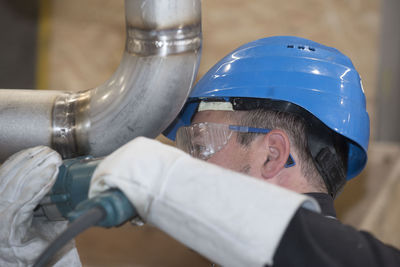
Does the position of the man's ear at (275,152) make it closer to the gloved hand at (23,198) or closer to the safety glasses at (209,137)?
the safety glasses at (209,137)

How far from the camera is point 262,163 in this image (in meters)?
1.26

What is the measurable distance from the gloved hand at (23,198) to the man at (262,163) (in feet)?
0.59

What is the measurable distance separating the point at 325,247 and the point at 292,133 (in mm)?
485

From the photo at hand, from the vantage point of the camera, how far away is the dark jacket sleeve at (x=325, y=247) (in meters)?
0.81

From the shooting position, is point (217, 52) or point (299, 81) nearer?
point (299, 81)

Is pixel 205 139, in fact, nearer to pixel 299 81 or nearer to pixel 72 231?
pixel 299 81

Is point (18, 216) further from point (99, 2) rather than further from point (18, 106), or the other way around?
point (99, 2)

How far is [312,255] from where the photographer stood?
0.81 metres

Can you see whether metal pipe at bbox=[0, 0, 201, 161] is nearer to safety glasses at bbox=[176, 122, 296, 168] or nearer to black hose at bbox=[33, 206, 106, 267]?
safety glasses at bbox=[176, 122, 296, 168]

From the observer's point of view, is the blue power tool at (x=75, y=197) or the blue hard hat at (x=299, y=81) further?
the blue hard hat at (x=299, y=81)

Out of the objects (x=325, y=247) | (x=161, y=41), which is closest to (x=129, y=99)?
(x=161, y=41)

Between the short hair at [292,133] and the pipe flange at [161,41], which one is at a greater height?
the pipe flange at [161,41]

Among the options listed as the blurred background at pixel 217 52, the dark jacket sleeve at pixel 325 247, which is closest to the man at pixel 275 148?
the dark jacket sleeve at pixel 325 247

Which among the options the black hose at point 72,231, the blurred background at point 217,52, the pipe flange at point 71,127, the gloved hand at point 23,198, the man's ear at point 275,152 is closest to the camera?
the black hose at point 72,231
